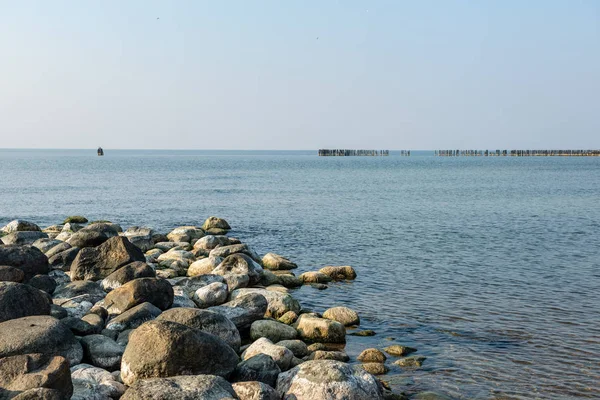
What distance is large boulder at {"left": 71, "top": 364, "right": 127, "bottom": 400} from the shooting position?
10359 mm

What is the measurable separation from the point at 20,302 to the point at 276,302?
672 cm

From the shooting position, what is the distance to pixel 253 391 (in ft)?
34.0

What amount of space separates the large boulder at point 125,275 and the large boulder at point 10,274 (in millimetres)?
2160

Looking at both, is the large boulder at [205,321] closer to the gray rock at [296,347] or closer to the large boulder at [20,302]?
the gray rock at [296,347]

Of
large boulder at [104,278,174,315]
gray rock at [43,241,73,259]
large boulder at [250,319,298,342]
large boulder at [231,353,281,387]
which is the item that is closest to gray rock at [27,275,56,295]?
large boulder at [104,278,174,315]

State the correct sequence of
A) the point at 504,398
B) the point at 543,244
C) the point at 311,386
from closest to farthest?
the point at 311,386, the point at 504,398, the point at 543,244

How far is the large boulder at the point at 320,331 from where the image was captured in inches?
632

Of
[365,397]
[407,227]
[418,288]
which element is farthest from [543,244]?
[365,397]

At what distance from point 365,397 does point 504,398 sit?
336 centimetres

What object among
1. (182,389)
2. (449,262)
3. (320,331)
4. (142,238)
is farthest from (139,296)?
(449,262)

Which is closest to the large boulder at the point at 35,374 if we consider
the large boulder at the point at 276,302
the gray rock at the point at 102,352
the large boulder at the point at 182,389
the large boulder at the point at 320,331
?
the large boulder at the point at 182,389

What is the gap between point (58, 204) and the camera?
53188mm

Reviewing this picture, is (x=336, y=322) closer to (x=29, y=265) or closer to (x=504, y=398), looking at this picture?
(x=504, y=398)

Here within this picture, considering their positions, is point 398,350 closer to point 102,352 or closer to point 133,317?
point 133,317
